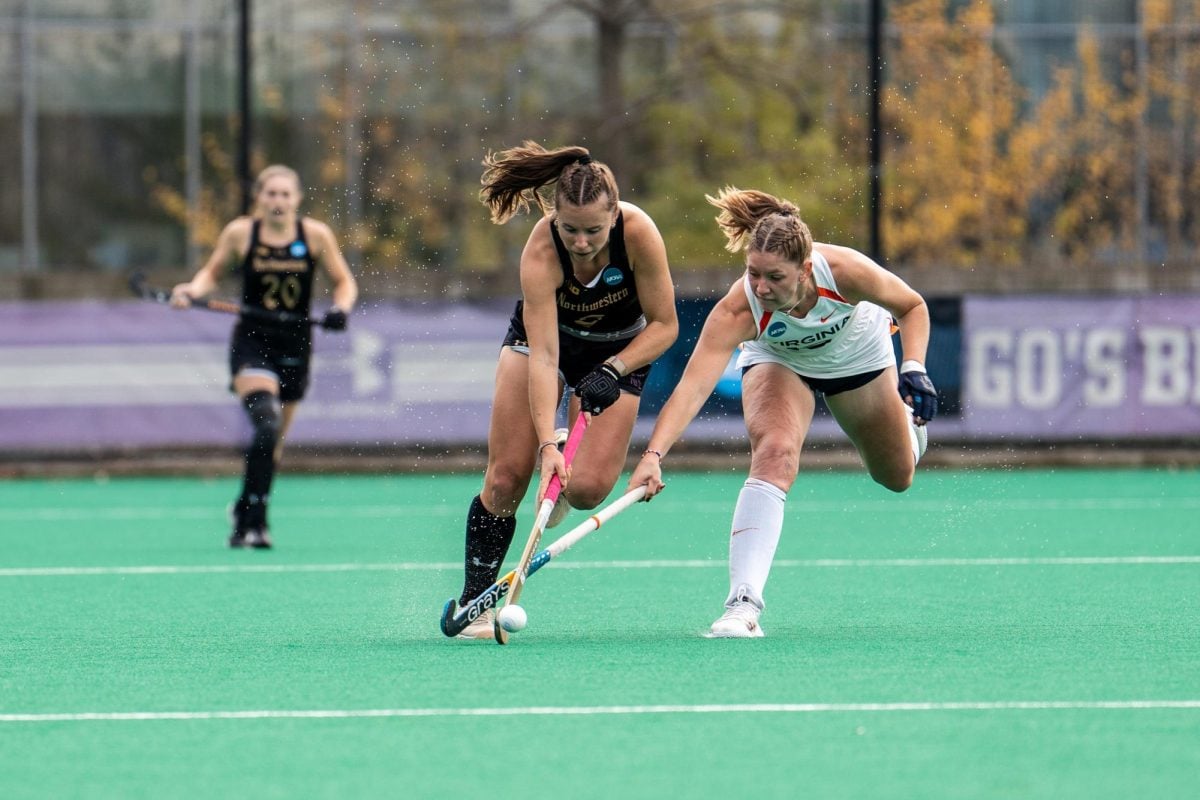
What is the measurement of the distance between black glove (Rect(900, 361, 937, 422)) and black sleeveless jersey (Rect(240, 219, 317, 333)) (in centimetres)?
445

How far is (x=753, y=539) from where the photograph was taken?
6.25 meters

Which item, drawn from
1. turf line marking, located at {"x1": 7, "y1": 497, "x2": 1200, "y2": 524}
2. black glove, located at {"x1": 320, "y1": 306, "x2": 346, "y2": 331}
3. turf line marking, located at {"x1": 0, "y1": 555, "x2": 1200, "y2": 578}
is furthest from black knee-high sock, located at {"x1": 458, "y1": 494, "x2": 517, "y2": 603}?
turf line marking, located at {"x1": 7, "y1": 497, "x2": 1200, "y2": 524}

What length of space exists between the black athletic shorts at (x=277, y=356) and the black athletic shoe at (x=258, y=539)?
0.73 metres

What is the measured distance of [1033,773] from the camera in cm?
413

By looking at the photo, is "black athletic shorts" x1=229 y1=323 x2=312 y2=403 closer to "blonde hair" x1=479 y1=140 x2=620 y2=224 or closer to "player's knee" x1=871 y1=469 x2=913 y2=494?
"blonde hair" x1=479 y1=140 x2=620 y2=224

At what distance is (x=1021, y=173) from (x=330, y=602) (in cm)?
1690

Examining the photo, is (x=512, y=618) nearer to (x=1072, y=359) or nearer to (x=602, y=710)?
(x=602, y=710)

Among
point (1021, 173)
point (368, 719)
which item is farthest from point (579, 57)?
point (368, 719)

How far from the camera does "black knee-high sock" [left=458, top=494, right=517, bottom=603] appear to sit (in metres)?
6.39

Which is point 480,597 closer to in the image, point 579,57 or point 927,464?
point 927,464

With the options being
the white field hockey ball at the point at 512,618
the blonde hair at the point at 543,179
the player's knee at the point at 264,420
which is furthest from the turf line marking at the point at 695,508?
the white field hockey ball at the point at 512,618

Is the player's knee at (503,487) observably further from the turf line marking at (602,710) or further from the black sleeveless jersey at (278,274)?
the black sleeveless jersey at (278,274)

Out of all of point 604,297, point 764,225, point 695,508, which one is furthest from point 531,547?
point 695,508

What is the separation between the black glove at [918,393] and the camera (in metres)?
6.09
